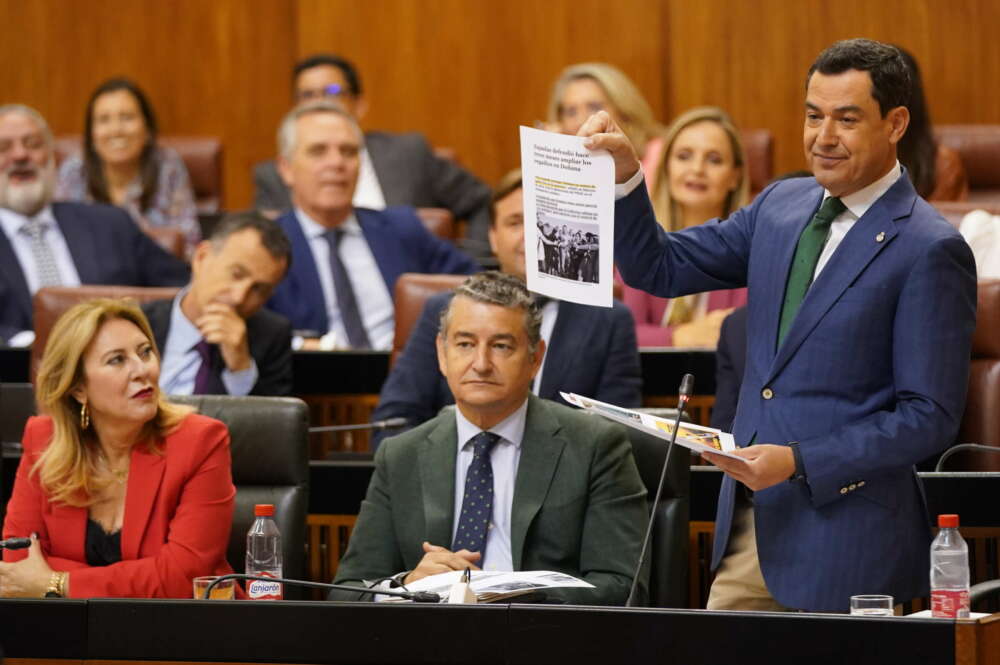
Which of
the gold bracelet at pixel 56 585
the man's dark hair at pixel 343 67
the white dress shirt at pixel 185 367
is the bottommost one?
the gold bracelet at pixel 56 585

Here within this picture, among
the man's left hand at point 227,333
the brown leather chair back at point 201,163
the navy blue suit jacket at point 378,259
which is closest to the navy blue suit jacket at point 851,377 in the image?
the man's left hand at point 227,333

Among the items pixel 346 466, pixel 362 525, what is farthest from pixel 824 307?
pixel 346 466

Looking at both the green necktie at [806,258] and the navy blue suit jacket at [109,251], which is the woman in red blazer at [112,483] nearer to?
the green necktie at [806,258]

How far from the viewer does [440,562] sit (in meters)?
2.59

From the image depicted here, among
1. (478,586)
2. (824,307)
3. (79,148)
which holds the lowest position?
(478,586)

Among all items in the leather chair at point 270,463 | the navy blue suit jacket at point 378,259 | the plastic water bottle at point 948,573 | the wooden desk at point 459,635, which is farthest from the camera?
the navy blue suit jacket at point 378,259

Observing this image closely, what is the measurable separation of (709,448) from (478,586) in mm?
427

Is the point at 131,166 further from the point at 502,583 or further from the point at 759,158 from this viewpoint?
the point at 502,583

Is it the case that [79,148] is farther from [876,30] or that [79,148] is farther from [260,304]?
[876,30]

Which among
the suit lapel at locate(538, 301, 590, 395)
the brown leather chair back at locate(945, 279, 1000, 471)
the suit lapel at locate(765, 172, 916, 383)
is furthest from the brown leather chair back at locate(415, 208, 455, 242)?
the suit lapel at locate(765, 172, 916, 383)

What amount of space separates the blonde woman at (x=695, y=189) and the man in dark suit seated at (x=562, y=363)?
652mm

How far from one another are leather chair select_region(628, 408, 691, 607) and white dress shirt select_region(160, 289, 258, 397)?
136 cm

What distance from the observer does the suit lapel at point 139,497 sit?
2816 millimetres

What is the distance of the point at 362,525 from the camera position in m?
2.77
